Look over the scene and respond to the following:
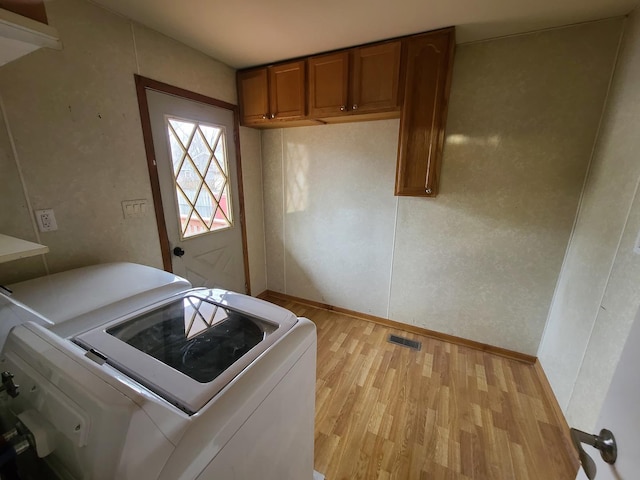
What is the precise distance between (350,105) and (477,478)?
89.6 inches

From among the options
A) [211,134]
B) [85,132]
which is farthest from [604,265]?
[85,132]

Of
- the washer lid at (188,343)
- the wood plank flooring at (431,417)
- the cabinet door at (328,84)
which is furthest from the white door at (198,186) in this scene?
the wood plank flooring at (431,417)

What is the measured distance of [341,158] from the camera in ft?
7.54

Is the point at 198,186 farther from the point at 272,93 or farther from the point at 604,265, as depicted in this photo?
the point at 604,265

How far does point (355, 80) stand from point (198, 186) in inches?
56.4

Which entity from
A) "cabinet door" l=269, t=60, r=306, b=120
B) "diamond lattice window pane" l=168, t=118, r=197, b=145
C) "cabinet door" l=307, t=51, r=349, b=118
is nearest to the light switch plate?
"diamond lattice window pane" l=168, t=118, r=197, b=145

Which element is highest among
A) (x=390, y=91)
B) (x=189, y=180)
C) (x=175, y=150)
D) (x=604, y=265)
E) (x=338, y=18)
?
(x=338, y=18)

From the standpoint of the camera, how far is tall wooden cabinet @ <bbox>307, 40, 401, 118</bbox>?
5.65 feet

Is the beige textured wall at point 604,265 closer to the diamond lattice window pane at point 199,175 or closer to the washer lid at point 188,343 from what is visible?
the washer lid at point 188,343

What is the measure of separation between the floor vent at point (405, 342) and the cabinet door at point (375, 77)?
73.2 inches

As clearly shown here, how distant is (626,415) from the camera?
0.50m

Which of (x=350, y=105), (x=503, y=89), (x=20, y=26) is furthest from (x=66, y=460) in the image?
(x=503, y=89)

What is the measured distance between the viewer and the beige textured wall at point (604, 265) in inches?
45.3

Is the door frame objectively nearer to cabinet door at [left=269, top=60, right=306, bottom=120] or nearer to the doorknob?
cabinet door at [left=269, top=60, right=306, bottom=120]
